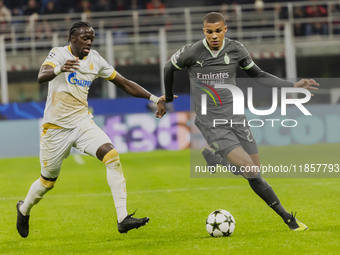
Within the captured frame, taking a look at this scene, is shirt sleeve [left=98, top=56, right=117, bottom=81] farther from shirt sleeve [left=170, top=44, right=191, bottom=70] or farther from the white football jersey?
shirt sleeve [left=170, top=44, right=191, bottom=70]

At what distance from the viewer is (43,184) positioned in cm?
732

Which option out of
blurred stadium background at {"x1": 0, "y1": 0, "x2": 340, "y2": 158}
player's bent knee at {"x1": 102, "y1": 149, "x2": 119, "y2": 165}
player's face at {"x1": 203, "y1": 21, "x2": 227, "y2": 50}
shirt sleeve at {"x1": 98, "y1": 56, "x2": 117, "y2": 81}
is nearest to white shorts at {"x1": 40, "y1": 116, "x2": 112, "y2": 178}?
player's bent knee at {"x1": 102, "y1": 149, "x2": 119, "y2": 165}

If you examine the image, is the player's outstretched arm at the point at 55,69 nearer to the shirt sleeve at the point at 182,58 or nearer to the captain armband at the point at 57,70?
the captain armband at the point at 57,70

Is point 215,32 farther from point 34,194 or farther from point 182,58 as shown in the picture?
point 34,194

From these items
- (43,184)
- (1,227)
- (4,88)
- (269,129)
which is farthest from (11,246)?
(4,88)

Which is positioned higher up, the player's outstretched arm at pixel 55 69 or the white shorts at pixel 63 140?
the player's outstretched arm at pixel 55 69

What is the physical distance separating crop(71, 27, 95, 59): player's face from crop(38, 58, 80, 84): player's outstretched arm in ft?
1.46

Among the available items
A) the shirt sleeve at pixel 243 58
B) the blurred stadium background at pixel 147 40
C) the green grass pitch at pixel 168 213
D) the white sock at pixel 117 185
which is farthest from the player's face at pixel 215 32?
the blurred stadium background at pixel 147 40

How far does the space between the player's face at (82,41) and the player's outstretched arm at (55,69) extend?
17.5 inches

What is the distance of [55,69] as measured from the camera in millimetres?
6598

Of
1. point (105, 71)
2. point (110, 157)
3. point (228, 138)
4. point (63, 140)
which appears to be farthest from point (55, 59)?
point (228, 138)

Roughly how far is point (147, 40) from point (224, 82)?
1528 centimetres

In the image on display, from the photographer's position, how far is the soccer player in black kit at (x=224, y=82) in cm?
707

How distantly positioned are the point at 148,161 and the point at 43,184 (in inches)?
367
